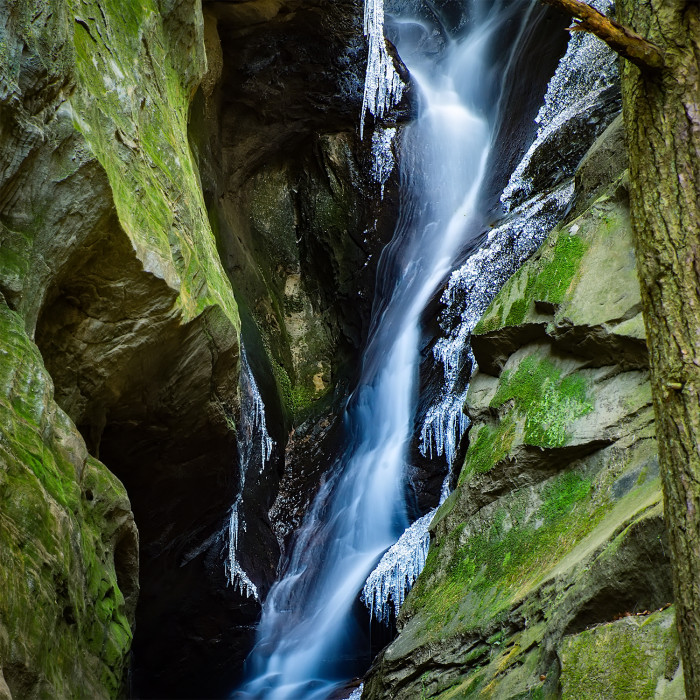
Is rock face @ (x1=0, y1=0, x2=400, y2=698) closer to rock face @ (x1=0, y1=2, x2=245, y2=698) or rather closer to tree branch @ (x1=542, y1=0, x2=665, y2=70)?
rock face @ (x1=0, y1=2, x2=245, y2=698)

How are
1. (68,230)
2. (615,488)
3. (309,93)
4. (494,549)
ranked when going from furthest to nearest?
(309,93), (494,549), (68,230), (615,488)

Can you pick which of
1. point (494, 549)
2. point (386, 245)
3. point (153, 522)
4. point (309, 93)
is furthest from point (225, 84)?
point (494, 549)

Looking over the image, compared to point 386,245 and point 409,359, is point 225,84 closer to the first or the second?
point 386,245

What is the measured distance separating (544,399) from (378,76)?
906cm

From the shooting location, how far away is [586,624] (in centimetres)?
374

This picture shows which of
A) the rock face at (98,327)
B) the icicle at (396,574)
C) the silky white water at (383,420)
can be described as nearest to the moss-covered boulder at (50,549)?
the rock face at (98,327)

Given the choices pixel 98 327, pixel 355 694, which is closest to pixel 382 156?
pixel 98 327

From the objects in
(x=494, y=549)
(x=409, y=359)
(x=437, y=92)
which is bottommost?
(x=494, y=549)

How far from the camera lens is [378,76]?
13.1 metres

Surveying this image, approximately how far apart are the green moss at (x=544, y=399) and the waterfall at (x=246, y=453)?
155 inches

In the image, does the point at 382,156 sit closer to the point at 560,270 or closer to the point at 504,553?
the point at 560,270

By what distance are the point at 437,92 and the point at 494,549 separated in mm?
10878

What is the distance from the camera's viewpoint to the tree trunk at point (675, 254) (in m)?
2.09

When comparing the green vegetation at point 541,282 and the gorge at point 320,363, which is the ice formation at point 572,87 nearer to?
the gorge at point 320,363
